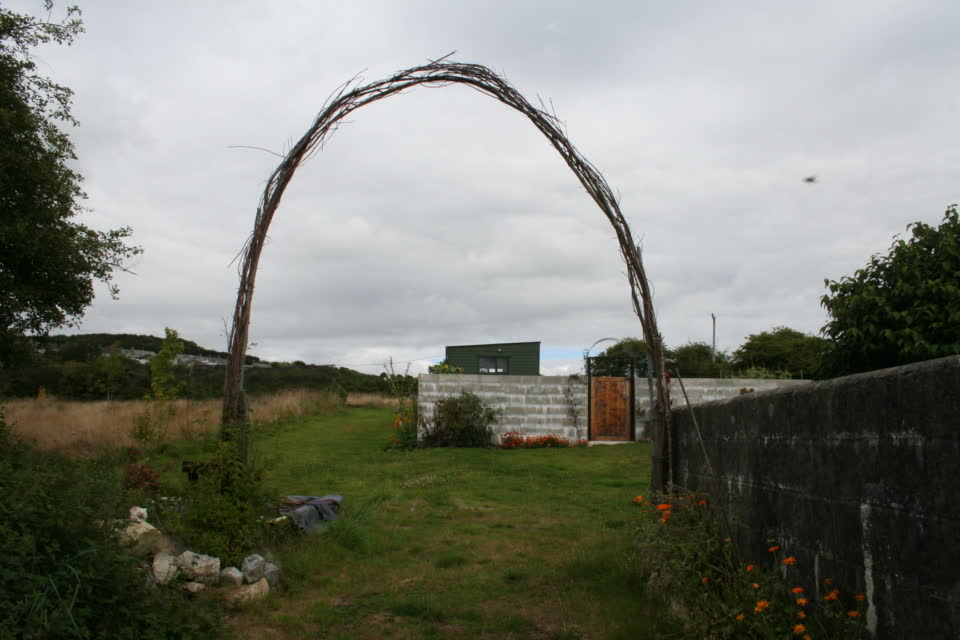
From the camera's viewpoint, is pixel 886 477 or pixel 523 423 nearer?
pixel 886 477

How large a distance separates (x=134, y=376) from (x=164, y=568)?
98.9ft

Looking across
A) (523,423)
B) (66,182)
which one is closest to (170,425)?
(66,182)

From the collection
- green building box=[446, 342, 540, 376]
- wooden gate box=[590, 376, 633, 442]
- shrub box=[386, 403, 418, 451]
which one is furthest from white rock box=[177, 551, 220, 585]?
green building box=[446, 342, 540, 376]

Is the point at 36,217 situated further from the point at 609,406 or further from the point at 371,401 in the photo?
the point at 371,401

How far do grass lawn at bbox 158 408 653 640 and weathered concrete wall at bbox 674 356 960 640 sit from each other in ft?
3.83

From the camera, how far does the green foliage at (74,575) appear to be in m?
2.89

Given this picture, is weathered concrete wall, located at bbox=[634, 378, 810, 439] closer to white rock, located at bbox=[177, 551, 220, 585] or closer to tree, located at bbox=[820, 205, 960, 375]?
tree, located at bbox=[820, 205, 960, 375]

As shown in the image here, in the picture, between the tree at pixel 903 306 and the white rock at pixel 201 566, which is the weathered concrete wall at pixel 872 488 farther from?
the tree at pixel 903 306

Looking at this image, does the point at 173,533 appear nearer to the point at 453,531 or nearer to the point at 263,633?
the point at 263,633

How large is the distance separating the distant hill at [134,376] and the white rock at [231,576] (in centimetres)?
1310

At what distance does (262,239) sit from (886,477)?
14.5ft

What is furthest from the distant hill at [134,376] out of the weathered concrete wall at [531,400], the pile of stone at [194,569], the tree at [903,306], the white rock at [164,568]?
→ the white rock at [164,568]

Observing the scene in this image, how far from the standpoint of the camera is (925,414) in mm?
2254

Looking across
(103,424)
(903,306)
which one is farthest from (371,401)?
(903,306)
